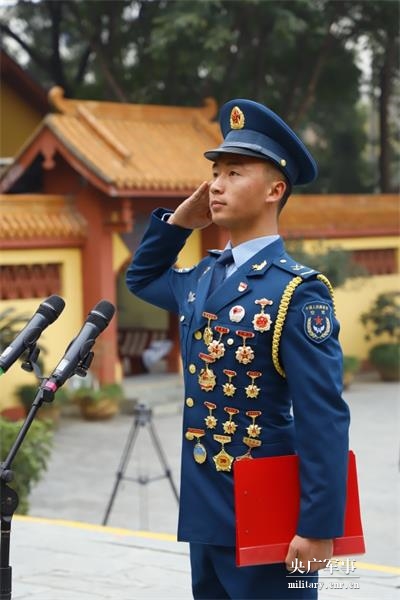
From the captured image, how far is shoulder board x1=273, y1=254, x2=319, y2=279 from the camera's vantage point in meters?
2.93

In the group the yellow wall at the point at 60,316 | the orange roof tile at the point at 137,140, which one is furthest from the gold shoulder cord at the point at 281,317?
the orange roof tile at the point at 137,140

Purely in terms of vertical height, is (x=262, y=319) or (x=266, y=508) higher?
(x=262, y=319)

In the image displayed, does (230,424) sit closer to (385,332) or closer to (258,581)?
(258,581)

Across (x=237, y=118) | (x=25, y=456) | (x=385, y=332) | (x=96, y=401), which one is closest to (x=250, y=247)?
(x=237, y=118)

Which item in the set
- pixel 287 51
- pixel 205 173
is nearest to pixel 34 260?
pixel 205 173

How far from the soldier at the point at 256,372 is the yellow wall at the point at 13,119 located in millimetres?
15407

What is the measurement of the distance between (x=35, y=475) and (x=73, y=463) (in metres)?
2.82

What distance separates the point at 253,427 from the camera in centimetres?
288

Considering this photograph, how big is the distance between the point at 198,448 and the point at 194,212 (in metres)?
0.72

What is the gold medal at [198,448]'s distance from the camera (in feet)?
9.64

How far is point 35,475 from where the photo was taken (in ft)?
25.1

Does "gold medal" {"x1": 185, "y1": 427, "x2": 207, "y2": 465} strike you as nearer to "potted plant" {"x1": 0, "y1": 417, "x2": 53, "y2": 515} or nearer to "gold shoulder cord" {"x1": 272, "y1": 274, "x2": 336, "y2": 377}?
"gold shoulder cord" {"x1": 272, "y1": 274, "x2": 336, "y2": 377}

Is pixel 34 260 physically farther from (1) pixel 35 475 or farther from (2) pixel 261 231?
(2) pixel 261 231

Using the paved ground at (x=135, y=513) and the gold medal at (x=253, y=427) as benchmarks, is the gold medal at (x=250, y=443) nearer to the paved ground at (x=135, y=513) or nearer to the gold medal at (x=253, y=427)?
the gold medal at (x=253, y=427)
